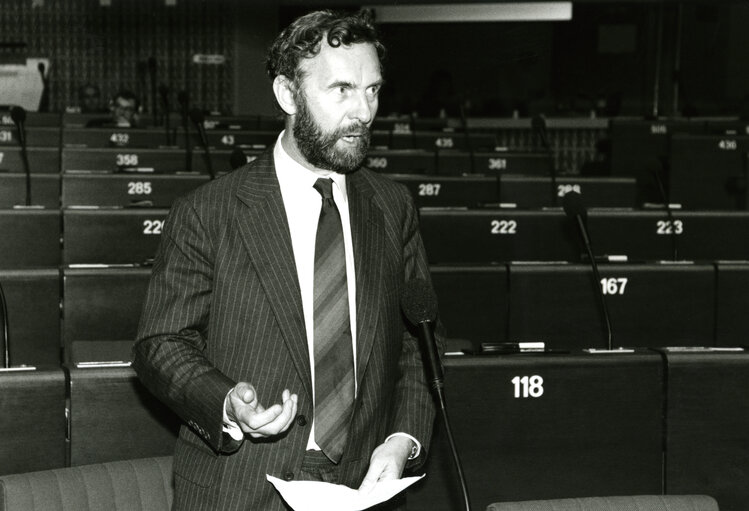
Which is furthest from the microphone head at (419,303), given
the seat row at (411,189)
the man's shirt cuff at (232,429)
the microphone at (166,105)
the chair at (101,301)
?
the microphone at (166,105)

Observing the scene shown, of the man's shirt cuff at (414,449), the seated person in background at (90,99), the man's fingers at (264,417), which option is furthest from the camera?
the seated person in background at (90,99)

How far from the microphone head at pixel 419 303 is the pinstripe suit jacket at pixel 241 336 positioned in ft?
0.37

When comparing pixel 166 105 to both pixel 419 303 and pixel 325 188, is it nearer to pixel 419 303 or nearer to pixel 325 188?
pixel 325 188

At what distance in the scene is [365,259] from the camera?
1969 millimetres

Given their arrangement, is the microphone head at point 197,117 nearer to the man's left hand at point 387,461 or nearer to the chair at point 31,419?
the chair at point 31,419

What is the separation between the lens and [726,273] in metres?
4.43

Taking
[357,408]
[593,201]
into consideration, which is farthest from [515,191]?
[357,408]

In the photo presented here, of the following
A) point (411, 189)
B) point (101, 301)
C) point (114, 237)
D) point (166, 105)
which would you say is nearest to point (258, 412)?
point (101, 301)

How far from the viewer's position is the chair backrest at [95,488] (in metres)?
2.06

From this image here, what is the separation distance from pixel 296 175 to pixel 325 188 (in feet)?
0.22

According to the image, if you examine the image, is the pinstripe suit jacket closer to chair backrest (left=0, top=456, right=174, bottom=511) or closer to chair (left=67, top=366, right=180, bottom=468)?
chair backrest (left=0, top=456, right=174, bottom=511)

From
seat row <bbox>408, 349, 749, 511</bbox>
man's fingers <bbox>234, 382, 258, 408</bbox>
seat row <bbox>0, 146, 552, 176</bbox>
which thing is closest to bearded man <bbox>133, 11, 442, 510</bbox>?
man's fingers <bbox>234, 382, 258, 408</bbox>

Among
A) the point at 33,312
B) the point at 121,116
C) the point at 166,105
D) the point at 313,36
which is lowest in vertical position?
the point at 33,312

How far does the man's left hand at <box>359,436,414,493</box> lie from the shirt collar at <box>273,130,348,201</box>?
17.6 inches
